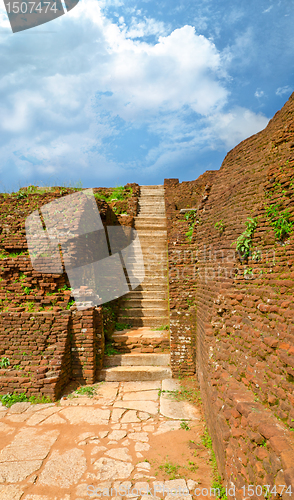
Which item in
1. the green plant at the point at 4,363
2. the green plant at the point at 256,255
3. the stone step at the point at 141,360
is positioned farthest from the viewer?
the stone step at the point at 141,360


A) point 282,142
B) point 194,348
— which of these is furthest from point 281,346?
point 194,348

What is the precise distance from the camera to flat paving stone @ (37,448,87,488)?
2719mm

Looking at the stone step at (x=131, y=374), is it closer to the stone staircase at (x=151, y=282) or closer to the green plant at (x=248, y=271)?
the stone staircase at (x=151, y=282)

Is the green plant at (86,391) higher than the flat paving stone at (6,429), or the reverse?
the flat paving stone at (6,429)

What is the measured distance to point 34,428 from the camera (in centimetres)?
369

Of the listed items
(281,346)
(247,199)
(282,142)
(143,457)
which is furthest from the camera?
(247,199)

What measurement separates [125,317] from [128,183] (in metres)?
8.02

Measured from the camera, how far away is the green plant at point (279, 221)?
2.82 meters

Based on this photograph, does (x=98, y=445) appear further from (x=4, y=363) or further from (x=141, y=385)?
(x=4, y=363)

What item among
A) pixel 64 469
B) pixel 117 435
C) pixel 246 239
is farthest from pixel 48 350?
pixel 246 239

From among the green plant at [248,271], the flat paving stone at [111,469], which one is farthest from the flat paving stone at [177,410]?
the green plant at [248,271]

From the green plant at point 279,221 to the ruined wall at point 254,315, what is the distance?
0.04 feet

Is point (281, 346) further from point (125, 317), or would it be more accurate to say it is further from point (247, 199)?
point (125, 317)

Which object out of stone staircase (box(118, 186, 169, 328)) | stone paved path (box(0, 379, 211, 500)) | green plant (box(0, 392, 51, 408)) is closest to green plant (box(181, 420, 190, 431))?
stone paved path (box(0, 379, 211, 500))
